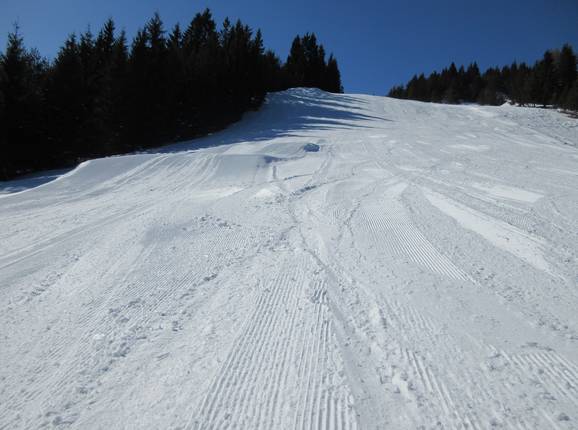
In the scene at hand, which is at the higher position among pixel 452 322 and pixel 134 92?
pixel 134 92

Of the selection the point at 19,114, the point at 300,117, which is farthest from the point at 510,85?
the point at 19,114

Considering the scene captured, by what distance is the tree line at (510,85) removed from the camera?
135 feet

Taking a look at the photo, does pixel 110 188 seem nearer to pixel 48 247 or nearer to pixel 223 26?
pixel 48 247

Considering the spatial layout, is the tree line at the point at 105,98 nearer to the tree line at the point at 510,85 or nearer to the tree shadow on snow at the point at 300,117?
the tree shadow on snow at the point at 300,117

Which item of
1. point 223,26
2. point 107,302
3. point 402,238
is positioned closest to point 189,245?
point 107,302

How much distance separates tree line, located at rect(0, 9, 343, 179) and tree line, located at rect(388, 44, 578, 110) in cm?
3809

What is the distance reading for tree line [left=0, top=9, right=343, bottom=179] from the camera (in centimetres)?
1447

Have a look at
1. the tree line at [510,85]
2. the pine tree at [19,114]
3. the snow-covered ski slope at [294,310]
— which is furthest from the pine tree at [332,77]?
the snow-covered ski slope at [294,310]

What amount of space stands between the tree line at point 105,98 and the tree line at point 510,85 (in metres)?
38.1

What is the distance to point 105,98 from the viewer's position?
16500mm

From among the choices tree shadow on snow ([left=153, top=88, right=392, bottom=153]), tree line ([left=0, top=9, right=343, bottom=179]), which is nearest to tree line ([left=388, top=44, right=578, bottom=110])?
tree shadow on snow ([left=153, top=88, right=392, bottom=153])

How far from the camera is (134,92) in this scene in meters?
17.1

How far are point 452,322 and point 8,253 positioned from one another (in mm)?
5769

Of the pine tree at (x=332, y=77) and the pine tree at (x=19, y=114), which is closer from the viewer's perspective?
the pine tree at (x=19, y=114)
